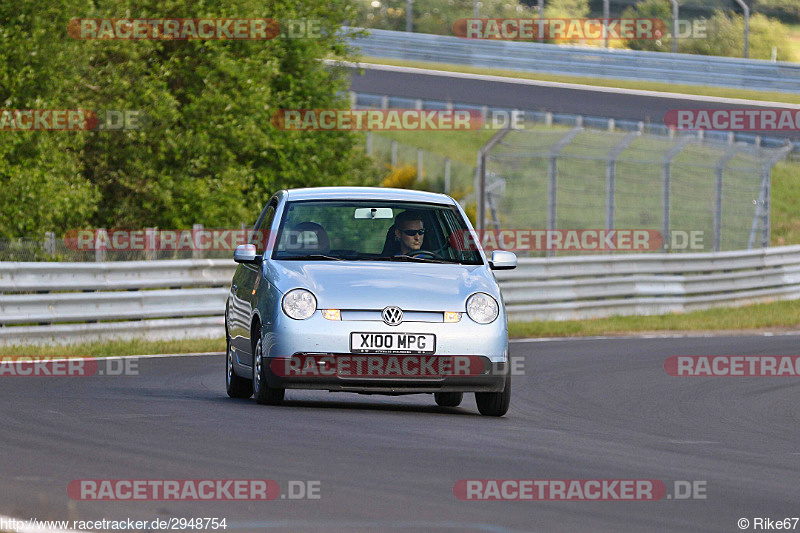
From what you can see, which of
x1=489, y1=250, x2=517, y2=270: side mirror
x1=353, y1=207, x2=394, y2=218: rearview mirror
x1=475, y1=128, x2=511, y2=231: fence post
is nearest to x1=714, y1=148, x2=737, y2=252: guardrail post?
x1=475, y1=128, x2=511, y2=231: fence post

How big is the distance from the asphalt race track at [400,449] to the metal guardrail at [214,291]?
342cm

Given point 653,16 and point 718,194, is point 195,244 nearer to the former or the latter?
point 718,194

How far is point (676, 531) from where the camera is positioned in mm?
5793

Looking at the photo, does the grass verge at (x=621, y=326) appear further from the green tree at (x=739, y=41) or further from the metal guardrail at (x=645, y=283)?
the green tree at (x=739, y=41)

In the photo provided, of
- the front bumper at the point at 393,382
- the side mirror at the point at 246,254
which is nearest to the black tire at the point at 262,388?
the front bumper at the point at 393,382

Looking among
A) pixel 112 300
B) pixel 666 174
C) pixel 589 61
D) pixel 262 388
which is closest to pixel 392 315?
pixel 262 388

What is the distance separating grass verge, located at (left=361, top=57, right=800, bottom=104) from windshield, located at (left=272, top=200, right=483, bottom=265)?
32.2 metres

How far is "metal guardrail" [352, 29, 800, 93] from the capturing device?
140 feet

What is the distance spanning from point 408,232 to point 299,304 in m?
1.34

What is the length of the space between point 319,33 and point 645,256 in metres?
9.92

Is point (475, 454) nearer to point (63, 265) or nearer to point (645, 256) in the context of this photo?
point (63, 265)

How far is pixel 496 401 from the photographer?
10352 mm

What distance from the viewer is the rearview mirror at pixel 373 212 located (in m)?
A: 11.0

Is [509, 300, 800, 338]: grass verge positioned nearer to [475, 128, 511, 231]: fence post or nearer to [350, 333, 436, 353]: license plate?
[475, 128, 511, 231]: fence post
